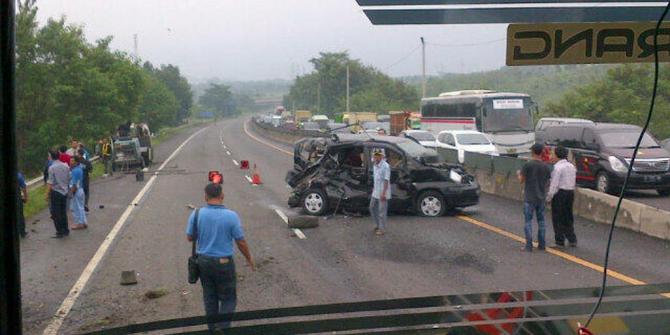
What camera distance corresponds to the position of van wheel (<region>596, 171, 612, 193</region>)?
20.1 m

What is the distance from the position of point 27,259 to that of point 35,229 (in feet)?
13.3

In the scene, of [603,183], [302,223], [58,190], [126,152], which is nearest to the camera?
[58,190]

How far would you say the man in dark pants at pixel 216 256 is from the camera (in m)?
6.37

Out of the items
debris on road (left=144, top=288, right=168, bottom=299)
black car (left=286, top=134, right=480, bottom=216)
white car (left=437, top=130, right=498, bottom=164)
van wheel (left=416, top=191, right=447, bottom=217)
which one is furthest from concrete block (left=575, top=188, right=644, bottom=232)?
white car (left=437, top=130, right=498, bottom=164)

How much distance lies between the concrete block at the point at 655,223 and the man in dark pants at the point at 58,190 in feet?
38.6

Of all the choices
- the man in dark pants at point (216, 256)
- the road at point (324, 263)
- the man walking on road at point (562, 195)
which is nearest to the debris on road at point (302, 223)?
the road at point (324, 263)

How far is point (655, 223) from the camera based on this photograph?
13820 millimetres

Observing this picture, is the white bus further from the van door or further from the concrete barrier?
the van door

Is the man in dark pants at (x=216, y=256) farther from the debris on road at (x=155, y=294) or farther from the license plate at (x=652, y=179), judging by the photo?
the license plate at (x=652, y=179)

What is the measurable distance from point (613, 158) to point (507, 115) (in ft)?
46.5

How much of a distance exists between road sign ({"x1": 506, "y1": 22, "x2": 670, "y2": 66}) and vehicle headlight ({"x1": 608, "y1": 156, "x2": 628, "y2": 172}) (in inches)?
699

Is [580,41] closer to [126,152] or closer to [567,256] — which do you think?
[567,256]

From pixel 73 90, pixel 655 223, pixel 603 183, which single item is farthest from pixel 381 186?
pixel 73 90

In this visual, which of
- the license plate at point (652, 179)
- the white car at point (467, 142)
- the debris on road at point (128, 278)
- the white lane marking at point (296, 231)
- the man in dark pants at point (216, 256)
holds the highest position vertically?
the man in dark pants at point (216, 256)
